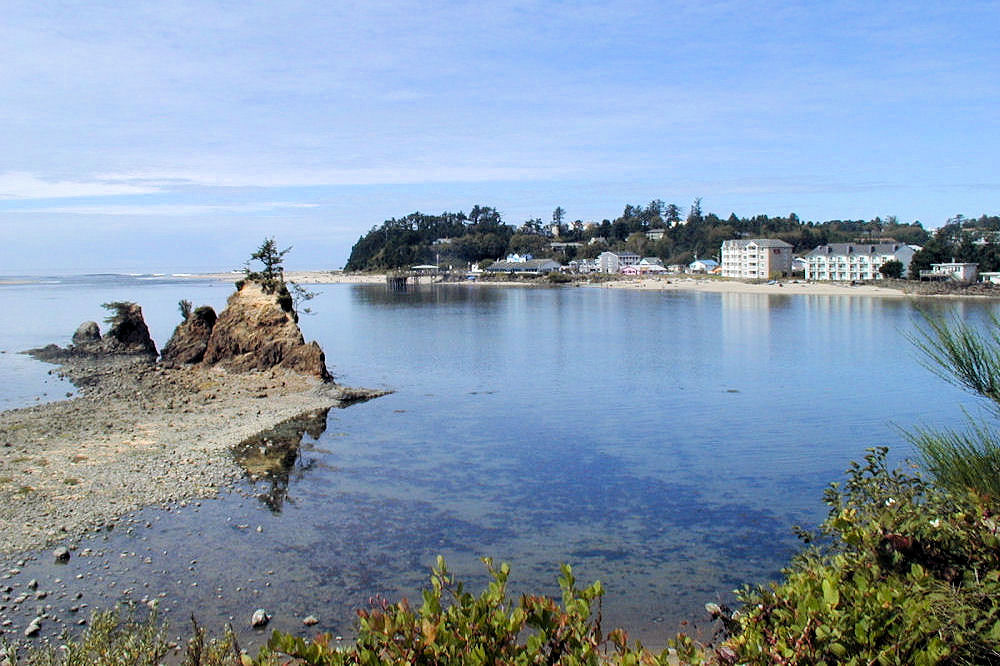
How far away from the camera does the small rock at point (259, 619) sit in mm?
10069

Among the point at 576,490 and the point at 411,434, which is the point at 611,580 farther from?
the point at 411,434

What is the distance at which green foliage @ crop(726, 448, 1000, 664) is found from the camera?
438 cm

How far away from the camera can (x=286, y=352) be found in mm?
29234

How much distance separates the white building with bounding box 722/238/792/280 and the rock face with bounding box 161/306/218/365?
100679mm

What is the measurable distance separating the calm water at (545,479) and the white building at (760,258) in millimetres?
82806

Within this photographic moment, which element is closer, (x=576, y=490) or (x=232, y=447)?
(x=576, y=490)

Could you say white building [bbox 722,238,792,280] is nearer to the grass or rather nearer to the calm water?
the calm water

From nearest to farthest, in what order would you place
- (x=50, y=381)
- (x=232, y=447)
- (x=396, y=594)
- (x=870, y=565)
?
(x=870, y=565) → (x=396, y=594) → (x=232, y=447) → (x=50, y=381)

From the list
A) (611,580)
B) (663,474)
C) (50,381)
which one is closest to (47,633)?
(611,580)

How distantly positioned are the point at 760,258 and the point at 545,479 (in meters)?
112

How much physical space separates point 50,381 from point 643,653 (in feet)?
98.7

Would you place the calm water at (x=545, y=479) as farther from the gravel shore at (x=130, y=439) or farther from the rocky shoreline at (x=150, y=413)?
the rocky shoreline at (x=150, y=413)

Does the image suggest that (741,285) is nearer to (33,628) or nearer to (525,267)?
(525,267)

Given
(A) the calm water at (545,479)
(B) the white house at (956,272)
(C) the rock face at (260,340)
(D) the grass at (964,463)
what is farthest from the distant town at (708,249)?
(D) the grass at (964,463)
